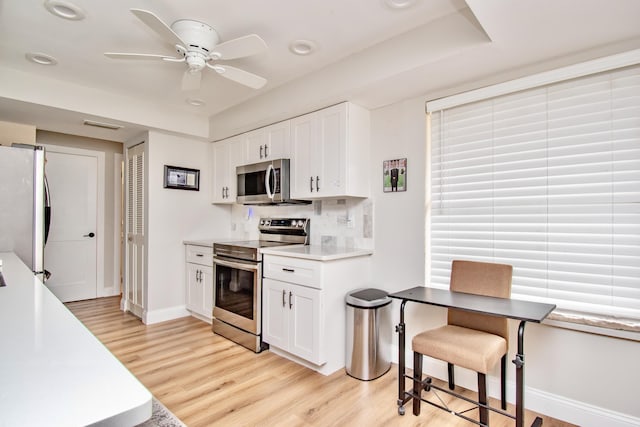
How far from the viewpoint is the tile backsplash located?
9.85 feet

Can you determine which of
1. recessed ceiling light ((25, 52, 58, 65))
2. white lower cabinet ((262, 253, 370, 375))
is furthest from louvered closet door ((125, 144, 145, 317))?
white lower cabinet ((262, 253, 370, 375))

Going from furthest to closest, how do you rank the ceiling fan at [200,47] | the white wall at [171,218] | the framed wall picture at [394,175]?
the white wall at [171,218] < the framed wall picture at [394,175] < the ceiling fan at [200,47]

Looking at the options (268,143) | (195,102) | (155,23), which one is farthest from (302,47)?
(195,102)

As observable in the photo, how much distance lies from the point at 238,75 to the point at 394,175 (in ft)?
4.66

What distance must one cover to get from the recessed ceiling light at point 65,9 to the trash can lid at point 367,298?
2.56m

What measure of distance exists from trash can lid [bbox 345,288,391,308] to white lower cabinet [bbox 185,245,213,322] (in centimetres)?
171

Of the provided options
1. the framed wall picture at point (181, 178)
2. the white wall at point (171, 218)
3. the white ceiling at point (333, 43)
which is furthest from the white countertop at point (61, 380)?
the framed wall picture at point (181, 178)

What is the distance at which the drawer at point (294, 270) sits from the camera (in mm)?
2570

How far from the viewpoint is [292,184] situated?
319 cm

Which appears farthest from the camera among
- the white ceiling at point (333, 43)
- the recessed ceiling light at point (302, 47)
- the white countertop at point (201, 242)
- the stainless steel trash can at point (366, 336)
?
the white countertop at point (201, 242)

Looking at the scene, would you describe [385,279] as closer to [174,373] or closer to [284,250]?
[284,250]

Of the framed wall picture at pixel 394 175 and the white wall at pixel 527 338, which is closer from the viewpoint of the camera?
the white wall at pixel 527 338

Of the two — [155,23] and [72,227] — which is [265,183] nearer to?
[155,23]

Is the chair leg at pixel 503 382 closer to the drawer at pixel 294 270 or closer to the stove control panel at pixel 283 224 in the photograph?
the drawer at pixel 294 270
